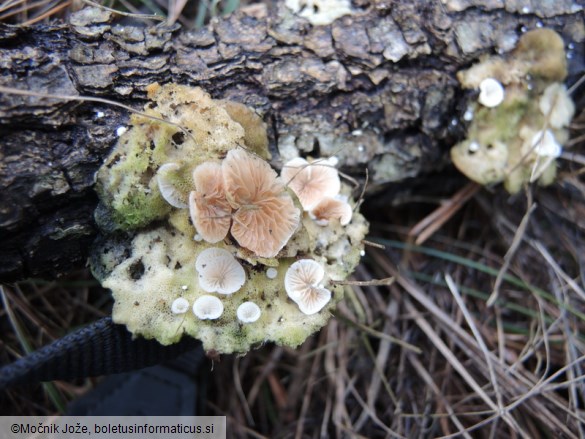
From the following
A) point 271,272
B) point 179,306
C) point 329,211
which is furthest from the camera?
point 329,211

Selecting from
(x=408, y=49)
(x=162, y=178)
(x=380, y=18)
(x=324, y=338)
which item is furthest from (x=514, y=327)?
(x=162, y=178)

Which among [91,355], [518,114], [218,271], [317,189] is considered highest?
[518,114]

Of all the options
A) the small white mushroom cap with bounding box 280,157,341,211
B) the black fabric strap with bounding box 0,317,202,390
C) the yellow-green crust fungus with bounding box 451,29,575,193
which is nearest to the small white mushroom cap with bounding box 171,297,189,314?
the black fabric strap with bounding box 0,317,202,390

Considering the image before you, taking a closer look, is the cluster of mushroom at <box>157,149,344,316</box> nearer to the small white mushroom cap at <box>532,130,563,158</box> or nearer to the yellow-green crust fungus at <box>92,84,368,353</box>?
the yellow-green crust fungus at <box>92,84,368,353</box>

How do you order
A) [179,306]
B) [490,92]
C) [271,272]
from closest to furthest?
1. [179,306]
2. [271,272]
3. [490,92]

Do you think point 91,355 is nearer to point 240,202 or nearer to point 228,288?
point 228,288

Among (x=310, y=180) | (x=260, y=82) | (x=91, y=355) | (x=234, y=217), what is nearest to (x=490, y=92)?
(x=310, y=180)

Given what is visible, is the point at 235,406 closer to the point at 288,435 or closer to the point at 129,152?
the point at 288,435
